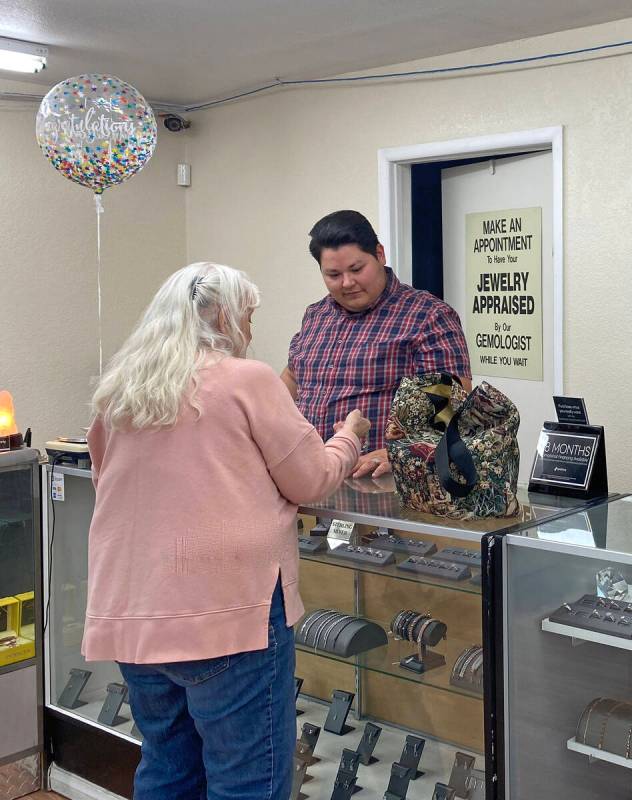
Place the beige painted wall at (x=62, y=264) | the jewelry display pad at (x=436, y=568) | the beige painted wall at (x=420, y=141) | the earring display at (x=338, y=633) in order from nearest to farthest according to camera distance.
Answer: the jewelry display pad at (x=436, y=568) → the earring display at (x=338, y=633) → the beige painted wall at (x=420, y=141) → the beige painted wall at (x=62, y=264)

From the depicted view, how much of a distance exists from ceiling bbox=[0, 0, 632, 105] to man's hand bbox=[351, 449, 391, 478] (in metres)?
1.92

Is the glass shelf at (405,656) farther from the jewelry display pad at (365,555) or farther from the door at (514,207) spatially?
the door at (514,207)

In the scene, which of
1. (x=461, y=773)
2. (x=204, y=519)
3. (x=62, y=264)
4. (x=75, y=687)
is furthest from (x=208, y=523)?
(x=62, y=264)

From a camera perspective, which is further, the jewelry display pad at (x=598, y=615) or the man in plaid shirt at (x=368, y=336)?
the man in plaid shirt at (x=368, y=336)

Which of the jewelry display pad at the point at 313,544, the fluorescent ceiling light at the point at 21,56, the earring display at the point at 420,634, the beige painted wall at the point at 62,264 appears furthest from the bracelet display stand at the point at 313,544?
the beige painted wall at the point at 62,264

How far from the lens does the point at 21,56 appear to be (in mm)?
4098

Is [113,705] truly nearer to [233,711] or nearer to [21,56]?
[233,711]

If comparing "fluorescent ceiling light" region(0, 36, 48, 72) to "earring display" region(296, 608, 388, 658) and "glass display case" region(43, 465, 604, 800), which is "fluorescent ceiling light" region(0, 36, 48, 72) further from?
"earring display" region(296, 608, 388, 658)

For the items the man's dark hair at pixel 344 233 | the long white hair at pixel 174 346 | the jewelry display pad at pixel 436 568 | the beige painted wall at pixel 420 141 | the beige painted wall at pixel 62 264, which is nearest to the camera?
the long white hair at pixel 174 346

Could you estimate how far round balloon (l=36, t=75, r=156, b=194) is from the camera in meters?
3.36

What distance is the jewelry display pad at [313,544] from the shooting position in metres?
2.19

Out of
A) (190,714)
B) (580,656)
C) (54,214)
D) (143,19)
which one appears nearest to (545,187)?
(143,19)

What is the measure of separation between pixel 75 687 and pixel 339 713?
110 centimetres

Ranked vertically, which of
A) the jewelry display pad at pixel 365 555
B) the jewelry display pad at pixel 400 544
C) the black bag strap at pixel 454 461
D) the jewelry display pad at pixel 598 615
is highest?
the black bag strap at pixel 454 461
